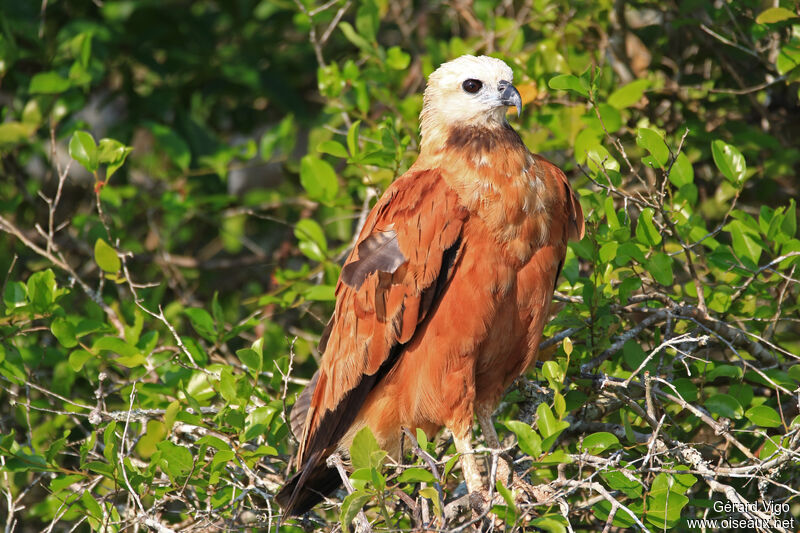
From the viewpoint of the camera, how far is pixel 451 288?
10.2 ft

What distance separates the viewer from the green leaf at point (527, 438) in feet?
8.05

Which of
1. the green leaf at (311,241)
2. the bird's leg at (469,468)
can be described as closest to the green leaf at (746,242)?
the bird's leg at (469,468)

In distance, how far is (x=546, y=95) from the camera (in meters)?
4.11

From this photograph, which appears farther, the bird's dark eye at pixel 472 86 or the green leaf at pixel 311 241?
the green leaf at pixel 311 241

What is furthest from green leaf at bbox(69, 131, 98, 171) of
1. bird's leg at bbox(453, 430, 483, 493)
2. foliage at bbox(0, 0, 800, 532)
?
bird's leg at bbox(453, 430, 483, 493)

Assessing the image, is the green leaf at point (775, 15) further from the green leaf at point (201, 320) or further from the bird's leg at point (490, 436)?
the green leaf at point (201, 320)

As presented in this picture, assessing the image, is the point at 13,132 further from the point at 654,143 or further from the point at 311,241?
the point at 654,143

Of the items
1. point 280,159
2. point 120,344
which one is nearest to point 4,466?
point 120,344

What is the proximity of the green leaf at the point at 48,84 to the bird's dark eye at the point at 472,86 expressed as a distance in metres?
2.22

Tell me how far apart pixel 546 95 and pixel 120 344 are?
7.53 ft

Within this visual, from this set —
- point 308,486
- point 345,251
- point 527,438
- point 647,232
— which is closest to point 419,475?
point 527,438

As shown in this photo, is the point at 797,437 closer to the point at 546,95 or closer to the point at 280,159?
the point at 546,95

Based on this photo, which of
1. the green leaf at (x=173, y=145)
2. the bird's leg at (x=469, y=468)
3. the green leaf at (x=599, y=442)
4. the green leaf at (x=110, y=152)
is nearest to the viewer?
the green leaf at (x=599, y=442)

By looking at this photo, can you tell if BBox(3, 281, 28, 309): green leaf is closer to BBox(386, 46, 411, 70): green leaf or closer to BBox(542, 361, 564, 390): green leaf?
BBox(386, 46, 411, 70): green leaf
